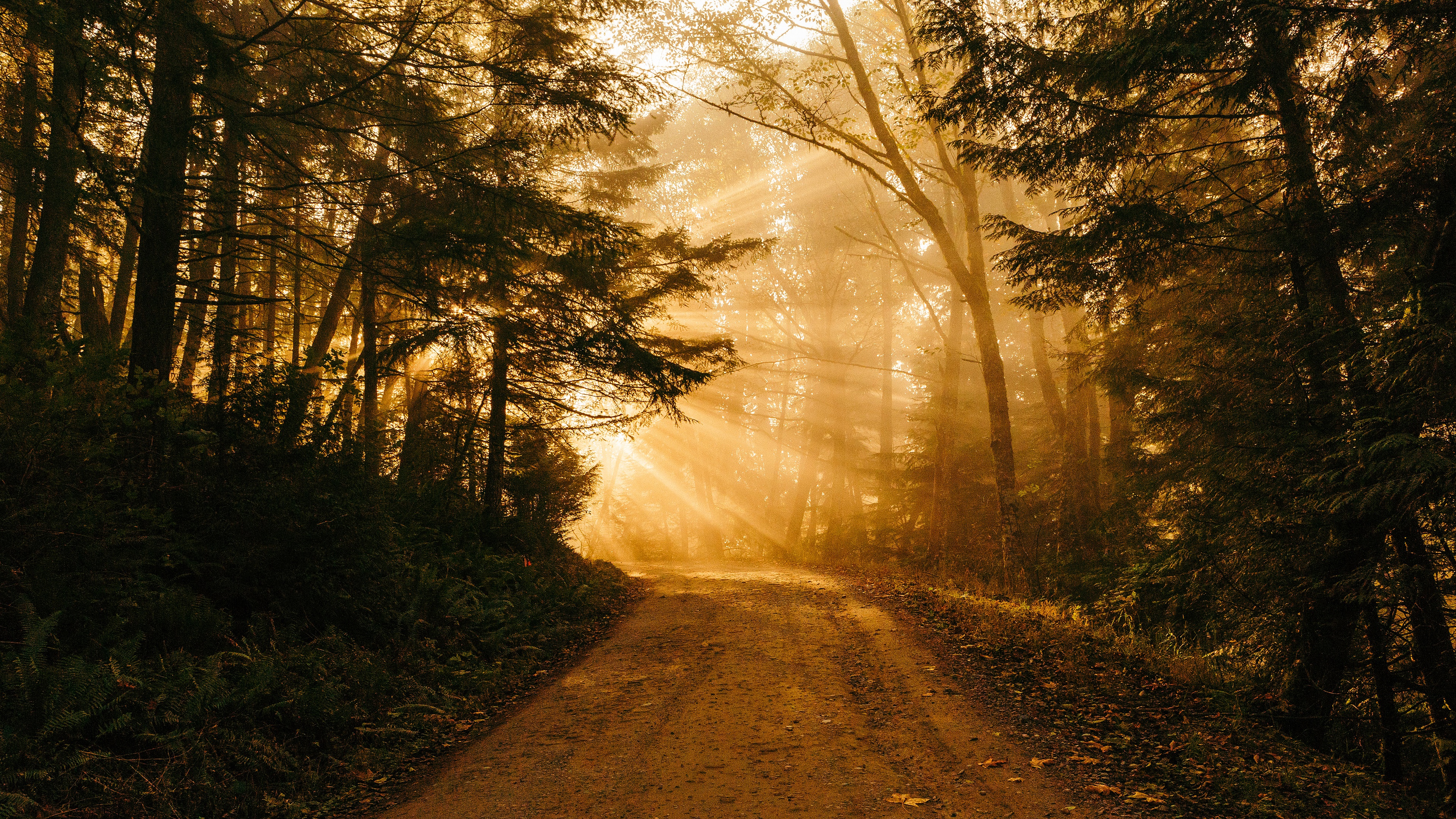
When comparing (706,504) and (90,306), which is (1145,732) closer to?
(90,306)

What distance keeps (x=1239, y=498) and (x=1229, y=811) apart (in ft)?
10.4

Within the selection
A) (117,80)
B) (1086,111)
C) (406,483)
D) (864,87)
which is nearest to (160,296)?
(117,80)

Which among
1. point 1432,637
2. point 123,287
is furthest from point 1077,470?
point 123,287

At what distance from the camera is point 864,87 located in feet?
46.2

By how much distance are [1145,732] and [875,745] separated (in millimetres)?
2194

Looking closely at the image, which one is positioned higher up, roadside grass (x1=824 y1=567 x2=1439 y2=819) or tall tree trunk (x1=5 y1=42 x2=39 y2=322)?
tall tree trunk (x1=5 y1=42 x2=39 y2=322)

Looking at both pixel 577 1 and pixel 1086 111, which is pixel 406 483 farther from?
pixel 1086 111

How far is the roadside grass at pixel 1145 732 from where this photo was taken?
15.6 feet

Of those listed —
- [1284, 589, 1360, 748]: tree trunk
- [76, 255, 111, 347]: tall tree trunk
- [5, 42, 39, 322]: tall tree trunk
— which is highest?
[5, 42, 39, 322]: tall tree trunk

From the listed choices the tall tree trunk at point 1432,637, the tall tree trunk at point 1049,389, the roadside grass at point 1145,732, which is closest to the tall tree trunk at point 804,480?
the tall tree trunk at point 1049,389

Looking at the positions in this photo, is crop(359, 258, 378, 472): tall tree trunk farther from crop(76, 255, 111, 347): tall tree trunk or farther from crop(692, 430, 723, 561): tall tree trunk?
crop(692, 430, 723, 561): tall tree trunk

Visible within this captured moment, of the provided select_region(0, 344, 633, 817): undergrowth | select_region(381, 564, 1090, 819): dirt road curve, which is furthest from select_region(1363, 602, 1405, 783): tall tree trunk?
select_region(0, 344, 633, 817): undergrowth

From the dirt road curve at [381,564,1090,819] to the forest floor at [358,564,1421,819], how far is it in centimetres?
2

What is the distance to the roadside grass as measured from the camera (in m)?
4.75
